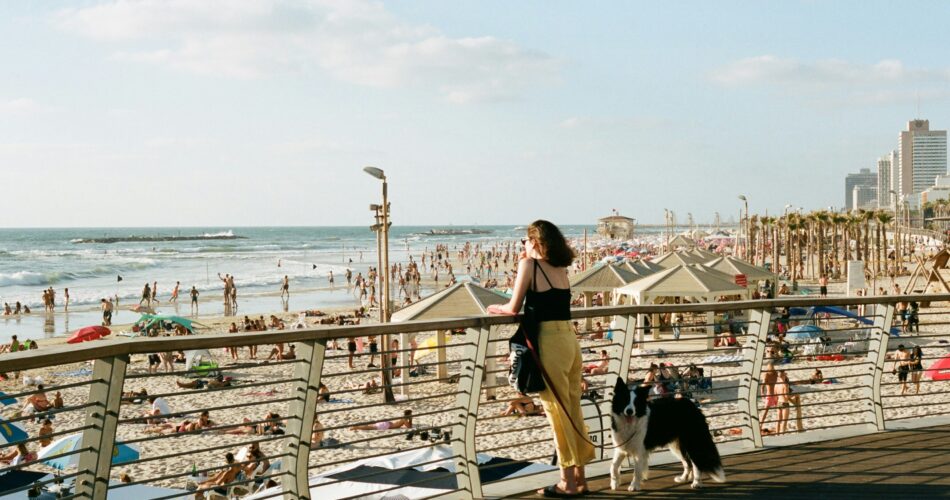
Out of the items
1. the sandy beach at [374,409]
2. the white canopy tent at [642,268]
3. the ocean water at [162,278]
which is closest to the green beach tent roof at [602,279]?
the white canopy tent at [642,268]

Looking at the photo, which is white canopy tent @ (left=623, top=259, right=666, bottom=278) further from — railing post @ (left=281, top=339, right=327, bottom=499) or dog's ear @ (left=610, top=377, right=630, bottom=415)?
railing post @ (left=281, top=339, right=327, bottom=499)

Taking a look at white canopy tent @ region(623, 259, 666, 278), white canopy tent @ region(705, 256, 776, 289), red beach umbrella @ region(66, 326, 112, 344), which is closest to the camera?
red beach umbrella @ region(66, 326, 112, 344)

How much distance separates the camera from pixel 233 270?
77.2 m

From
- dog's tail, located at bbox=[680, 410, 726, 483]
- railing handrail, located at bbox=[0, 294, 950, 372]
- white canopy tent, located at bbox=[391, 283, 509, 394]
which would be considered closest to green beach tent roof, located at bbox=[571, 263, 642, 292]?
white canopy tent, located at bbox=[391, 283, 509, 394]

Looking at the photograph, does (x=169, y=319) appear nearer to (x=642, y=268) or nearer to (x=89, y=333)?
(x=89, y=333)

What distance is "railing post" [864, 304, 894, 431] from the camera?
18.9 ft

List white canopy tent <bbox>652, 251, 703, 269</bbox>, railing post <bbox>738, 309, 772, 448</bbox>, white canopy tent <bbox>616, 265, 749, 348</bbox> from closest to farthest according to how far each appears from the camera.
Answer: railing post <bbox>738, 309, 772, 448</bbox> → white canopy tent <bbox>616, 265, 749, 348</bbox> → white canopy tent <bbox>652, 251, 703, 269</bbox>

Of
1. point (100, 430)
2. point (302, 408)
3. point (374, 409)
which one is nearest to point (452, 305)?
point (374, 409)

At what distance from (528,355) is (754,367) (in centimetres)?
184

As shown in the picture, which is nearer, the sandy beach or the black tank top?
the black tank top

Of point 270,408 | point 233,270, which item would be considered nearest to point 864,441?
point 270,408

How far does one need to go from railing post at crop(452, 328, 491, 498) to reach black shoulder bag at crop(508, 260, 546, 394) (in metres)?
0.16

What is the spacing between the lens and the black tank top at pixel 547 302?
4.16m

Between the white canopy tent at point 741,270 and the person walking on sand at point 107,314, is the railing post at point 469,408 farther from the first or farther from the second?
the person walking on sand at point 107,314
